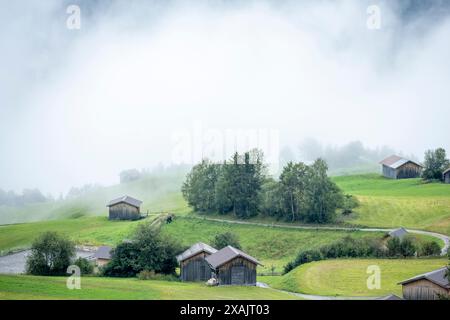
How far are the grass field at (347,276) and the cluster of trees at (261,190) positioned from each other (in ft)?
63.7

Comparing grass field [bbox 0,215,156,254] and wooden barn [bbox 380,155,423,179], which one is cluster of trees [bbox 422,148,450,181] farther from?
grass field [bbox 0,215,156,254]

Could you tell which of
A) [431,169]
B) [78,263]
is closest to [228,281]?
[78,263]

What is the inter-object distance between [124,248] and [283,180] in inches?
1375

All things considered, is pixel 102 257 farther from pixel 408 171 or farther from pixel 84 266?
pixel 408 171

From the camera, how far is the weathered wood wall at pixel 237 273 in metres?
66.2

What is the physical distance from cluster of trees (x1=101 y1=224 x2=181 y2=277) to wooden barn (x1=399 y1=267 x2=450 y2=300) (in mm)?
25430

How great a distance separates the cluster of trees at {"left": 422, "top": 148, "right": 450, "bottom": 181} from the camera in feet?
388

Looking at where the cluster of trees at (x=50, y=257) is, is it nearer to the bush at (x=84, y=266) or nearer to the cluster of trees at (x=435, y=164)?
the bush at (x=84, y=266)

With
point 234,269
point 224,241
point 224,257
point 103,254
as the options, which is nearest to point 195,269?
point 224,257

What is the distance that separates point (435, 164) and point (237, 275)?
213ft

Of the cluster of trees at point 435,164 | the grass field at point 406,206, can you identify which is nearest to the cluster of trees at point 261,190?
the grass field at point 406,206

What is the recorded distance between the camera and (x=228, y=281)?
217ft
